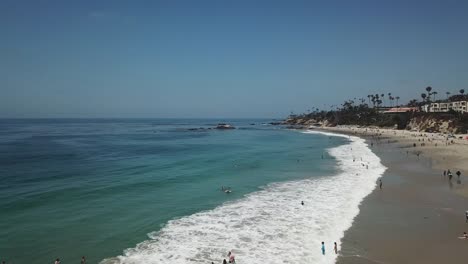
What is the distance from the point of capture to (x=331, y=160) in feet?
188

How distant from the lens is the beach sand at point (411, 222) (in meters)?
19.5

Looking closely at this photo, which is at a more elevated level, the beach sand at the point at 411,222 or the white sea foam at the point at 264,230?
the beach sand at the point at 411,222

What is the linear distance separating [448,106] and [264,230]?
13851 centimetres

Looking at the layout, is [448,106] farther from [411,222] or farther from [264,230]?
[264,230]

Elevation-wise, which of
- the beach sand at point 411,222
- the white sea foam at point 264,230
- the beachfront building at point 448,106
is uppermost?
the beachfront building at point 448,106

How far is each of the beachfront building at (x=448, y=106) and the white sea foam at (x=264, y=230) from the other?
110 metres

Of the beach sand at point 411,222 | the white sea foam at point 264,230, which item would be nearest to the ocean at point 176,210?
the white sea foam at point 264,230

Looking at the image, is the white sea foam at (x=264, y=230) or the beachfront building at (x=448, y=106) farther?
the beachfront building at (x=448, y=106)

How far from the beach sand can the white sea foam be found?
1188 millimetres

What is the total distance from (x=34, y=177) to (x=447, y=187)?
45215mm

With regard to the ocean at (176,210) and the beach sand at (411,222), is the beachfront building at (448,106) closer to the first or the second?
the ocean at (176,210)

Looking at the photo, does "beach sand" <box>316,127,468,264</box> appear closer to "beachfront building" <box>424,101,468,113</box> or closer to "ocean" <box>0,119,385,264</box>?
"ocean" <box>0,119,385,264</box>

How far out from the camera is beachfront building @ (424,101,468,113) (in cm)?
12393

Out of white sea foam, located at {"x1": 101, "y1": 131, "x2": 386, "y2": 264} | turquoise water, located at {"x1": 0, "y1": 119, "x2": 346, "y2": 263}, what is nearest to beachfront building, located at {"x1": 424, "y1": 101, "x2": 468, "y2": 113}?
turquoise water, located at {"x1": 0, "y1": 119, "x2": 346, "y2": 263}
